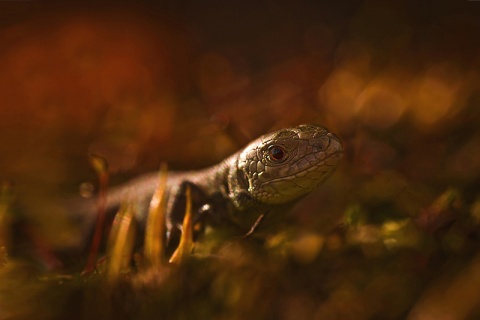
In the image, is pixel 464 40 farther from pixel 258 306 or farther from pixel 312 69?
pixel 258 306

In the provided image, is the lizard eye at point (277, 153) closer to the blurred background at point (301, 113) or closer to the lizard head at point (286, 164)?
the lizard head at point (286, 164)

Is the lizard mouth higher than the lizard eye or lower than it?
lower

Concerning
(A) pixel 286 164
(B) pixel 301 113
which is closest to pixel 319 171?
(A) pixel 286 164

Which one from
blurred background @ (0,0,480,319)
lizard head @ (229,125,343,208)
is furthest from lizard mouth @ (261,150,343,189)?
blurred background @ (0,0,480,319)

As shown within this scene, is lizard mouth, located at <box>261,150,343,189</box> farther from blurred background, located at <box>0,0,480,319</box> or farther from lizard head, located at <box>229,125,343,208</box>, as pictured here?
blurred background, located at <box>0,0,480,319</box>

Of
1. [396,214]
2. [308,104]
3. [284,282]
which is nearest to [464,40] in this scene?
[308,104]
